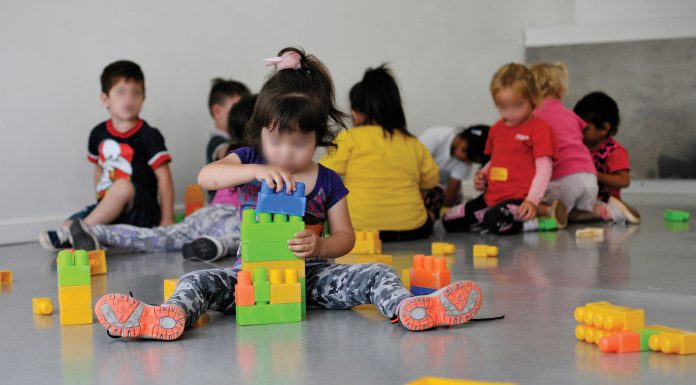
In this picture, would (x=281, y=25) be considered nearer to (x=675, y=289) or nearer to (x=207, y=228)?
(x=207, y=228)

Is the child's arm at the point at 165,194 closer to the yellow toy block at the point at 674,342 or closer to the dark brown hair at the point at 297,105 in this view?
the dark brown hair at the point at 297,105

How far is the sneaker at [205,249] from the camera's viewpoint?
9.82 feet

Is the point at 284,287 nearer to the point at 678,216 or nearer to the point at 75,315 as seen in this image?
the point at 75,315

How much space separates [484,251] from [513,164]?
0.92 metres

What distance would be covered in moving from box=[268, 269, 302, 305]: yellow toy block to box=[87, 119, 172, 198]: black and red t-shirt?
1.87 meters

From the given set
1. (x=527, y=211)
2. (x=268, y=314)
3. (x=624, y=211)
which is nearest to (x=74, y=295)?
(x=268, y=314)

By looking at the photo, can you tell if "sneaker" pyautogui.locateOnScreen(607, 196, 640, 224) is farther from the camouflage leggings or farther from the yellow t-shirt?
the camouflage leggings

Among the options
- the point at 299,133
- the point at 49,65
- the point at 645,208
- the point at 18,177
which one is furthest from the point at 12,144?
the point at 645,208

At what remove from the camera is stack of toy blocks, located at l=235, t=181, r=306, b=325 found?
1898mm

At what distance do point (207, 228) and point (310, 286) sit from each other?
139 centimetres

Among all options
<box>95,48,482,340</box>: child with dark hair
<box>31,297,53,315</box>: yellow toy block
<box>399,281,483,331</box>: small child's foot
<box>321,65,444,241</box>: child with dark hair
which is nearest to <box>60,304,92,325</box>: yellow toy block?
<box>31,297,53,315</box>: yellow toy block

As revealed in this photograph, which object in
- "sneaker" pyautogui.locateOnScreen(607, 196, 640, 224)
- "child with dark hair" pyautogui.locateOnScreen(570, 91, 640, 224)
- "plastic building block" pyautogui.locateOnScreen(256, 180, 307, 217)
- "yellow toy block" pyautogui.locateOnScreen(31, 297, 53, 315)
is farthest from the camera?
"child with dark hair" pyautogui.locateOnScreen(570, 91, 640, 224)

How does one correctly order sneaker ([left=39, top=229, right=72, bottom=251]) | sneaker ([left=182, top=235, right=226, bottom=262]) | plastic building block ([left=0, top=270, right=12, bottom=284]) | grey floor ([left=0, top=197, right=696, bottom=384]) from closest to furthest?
grey floor ([left=0, top=197, right=696, bottom=384]), plastic building block ([left=0, top=270, right=12, bottom=284]), sneaker ([left=182, top=235, right=226, bottom=262]), sneaker ([left=39, top=229, right=72, bottom=251])

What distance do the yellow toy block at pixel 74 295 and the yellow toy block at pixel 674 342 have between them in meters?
1.21
